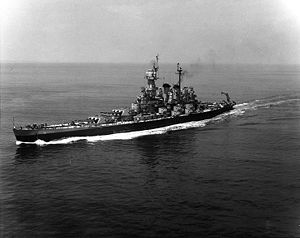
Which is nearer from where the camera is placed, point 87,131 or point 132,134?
point 87,131

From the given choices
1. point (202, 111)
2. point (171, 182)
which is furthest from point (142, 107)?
point (171, 182)

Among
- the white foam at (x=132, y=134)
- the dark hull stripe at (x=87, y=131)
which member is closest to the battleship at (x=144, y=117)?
the dark hull stripe at (x=87, y=131)

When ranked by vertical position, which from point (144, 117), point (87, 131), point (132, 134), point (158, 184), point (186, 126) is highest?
point (144, 117)

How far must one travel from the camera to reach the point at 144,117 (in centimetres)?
9531

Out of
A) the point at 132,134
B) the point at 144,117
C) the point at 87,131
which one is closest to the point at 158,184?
the point at 87,131

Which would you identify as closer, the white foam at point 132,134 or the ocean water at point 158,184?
the ocean water at point 158,184

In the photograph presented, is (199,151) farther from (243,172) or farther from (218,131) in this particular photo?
(218,131)

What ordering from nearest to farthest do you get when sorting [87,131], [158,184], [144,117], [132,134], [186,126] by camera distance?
[158,184] < [87,131] < [132,134] < [144,117] < [186,126]

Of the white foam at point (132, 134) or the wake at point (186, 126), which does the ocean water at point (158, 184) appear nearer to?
the white foam at point (132, 134)

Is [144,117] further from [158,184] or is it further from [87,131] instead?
[158,184]

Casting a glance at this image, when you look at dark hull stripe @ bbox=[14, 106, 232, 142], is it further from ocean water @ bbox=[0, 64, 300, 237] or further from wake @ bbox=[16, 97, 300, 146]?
ocean water @ bbox=[0, 64, 300, 237]

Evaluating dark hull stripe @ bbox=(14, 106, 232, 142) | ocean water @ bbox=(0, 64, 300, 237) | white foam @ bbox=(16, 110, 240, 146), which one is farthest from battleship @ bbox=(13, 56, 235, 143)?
ocean water @ bbox=(0, 64, 300, 237)

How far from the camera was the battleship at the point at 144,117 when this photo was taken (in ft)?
270

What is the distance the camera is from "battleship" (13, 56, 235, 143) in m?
82.2
